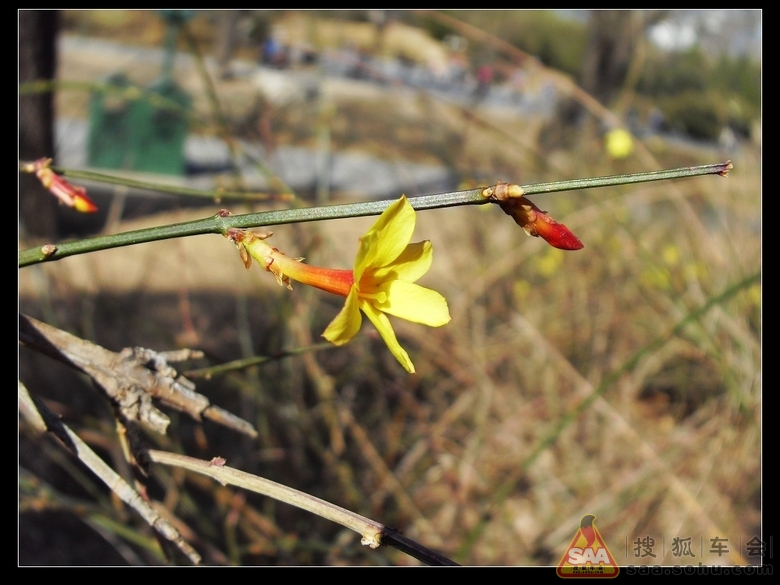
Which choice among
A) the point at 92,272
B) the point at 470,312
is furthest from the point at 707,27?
the point at 92,272

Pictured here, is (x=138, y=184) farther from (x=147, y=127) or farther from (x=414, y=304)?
(x=147, y=127)

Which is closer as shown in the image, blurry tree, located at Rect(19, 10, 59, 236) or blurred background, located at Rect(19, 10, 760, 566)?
blurred background, located at Rect(19, 10, 760, 566)

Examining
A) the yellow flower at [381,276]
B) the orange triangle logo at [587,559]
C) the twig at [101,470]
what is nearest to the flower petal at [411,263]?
the yellow flower at [381,276]

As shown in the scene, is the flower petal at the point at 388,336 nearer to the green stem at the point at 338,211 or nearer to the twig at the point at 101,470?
the green stem at the point at 338,211

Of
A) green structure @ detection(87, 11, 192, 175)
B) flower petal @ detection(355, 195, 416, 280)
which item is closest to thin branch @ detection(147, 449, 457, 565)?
flower petal @ detection(355, 195, 416, 280)

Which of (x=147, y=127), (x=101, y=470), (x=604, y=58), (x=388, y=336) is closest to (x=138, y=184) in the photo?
(x=101, y=470)

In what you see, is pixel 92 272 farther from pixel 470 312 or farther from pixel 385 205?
pixel 385 205

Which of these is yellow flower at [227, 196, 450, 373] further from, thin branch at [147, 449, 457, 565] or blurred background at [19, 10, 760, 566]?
blurred background at [19, 10, 760, 566]
